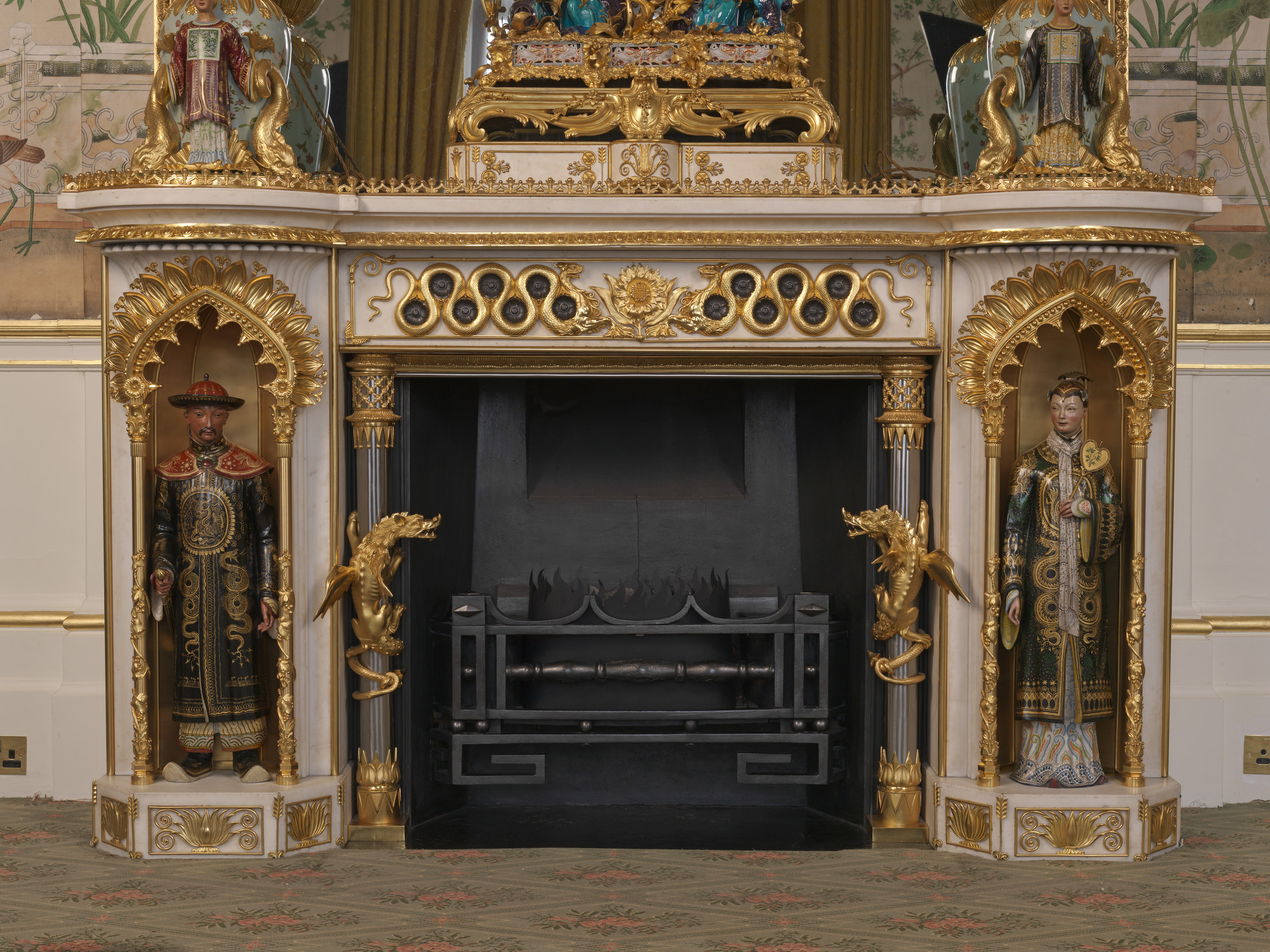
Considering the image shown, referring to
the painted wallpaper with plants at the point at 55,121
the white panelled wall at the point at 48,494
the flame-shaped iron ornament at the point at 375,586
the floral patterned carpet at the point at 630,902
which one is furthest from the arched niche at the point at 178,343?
the painted wallpaper with plants at the point at 55,121

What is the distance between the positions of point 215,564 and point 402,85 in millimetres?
2261

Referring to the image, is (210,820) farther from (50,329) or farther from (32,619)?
(50,329)

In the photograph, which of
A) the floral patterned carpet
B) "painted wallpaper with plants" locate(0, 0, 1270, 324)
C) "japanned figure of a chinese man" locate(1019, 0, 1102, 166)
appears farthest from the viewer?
"painted wallpaper with plants" locate(0, 0, 1270, 324)

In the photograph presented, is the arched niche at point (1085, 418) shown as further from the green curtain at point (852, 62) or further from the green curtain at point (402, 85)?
the green curtain at point (402, 85)

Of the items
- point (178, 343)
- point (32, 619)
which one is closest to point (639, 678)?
point (178, 343)

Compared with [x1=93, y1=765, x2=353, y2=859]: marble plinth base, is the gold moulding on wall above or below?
above

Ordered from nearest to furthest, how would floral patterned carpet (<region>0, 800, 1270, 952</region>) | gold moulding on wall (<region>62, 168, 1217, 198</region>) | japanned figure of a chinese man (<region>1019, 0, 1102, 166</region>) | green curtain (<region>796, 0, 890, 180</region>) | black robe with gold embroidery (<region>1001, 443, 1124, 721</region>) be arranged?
floral patterned carpet (<region>0, 800, 1270, 952</region>) < gold moulding on wall (<region>62, 168, 1217, 198</region>) < japanned figure of a chinese man (<region>1019, 0, 1102, 166</region>) < black robe with gold embroidery (<region>1001, 443, 1124, 721</region>) < green curtain (<region>796, 0, 890, 180</region>)

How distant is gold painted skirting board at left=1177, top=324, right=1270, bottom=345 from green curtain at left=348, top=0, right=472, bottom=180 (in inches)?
119

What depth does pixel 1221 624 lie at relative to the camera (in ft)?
18.1

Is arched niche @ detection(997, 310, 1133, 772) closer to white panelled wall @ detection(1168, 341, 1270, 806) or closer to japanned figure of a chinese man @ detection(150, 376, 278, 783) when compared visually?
white panelled wall @ detection(1168, 341, 1270, 806)

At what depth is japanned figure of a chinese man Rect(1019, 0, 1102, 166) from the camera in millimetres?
4539

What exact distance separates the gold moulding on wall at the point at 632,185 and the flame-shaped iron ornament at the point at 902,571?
3.43 ft

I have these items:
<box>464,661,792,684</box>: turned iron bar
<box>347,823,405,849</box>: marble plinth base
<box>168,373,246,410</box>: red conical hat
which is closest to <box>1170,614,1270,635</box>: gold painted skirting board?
<box>464,661,792,684</box>: turned iron bar

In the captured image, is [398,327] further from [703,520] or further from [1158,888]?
[1158,888]
